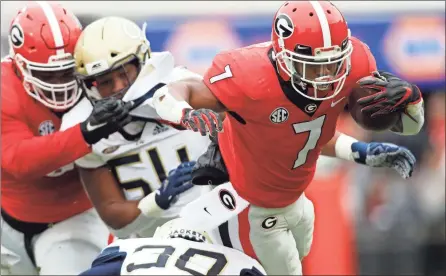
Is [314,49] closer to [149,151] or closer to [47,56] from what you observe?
[149,151]

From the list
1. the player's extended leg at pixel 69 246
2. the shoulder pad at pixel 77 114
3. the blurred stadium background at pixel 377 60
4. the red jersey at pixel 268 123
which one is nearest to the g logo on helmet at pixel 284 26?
the red jersey at pixel 268 123

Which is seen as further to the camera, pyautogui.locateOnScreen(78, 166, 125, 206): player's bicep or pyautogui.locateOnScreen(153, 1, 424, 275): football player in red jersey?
pyautogui.locateOnScreen(78, 166, 125, 206): player's bicep

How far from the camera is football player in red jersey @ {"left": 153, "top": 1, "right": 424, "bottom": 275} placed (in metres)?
3.27

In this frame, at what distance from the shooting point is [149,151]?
4.04m

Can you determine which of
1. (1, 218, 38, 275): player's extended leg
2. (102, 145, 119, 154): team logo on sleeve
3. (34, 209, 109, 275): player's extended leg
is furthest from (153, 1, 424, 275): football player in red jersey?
(1, 218, 38, 275): player's extended leg

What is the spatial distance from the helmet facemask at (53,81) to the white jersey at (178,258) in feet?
3.62

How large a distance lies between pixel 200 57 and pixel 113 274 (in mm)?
3123

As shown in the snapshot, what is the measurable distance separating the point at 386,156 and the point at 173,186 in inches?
29.4

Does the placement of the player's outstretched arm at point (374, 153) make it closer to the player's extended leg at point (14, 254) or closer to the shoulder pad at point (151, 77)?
the shoulder pad at point (151, 77)

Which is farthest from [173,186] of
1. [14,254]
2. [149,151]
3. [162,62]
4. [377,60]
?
[377,60]

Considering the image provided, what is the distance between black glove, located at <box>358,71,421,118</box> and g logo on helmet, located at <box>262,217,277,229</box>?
1.82ft

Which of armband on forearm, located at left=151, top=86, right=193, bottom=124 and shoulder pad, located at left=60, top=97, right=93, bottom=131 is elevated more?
armband on forearm, located at left=151, top=86, right=193, bottom=124

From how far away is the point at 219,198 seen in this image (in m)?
3.60

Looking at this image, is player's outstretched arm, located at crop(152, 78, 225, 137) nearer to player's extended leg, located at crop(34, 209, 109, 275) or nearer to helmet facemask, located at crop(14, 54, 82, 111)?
helmet facemask, located at crop(14, 54, 82, 111)
